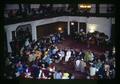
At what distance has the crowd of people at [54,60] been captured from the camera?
509 centimetres

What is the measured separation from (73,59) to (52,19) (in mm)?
649

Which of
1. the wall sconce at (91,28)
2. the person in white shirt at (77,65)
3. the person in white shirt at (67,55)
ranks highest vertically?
the wall sconce at (91,28)

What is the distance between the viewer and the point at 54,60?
5113 mm

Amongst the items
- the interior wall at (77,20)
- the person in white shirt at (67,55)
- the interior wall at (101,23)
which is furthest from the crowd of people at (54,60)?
the interior wall at (101,23)

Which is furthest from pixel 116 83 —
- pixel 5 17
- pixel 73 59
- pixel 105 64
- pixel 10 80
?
pixel 5 17

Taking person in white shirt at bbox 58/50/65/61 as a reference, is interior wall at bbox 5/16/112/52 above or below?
above

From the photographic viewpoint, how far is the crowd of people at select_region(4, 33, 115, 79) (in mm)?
5086

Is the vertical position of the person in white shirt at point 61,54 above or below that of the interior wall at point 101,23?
below

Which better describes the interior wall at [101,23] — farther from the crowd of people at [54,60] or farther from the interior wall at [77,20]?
the crowd of people at [54,60]

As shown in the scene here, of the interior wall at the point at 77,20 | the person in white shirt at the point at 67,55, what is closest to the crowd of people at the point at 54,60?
the person in white shirt at the point at 67,55

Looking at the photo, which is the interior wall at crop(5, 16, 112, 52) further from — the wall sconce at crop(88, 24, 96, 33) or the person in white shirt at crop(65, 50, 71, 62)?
the person in white shirt at crop(65, 50, 71, 62)

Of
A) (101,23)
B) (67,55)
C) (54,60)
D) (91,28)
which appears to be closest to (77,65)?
(67,55)

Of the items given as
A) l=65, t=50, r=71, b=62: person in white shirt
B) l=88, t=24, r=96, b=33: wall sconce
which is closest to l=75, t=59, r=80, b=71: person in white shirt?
l=65, t=50, r=71, b=62: person in white shirt

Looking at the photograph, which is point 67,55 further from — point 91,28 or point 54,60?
point 91,28
